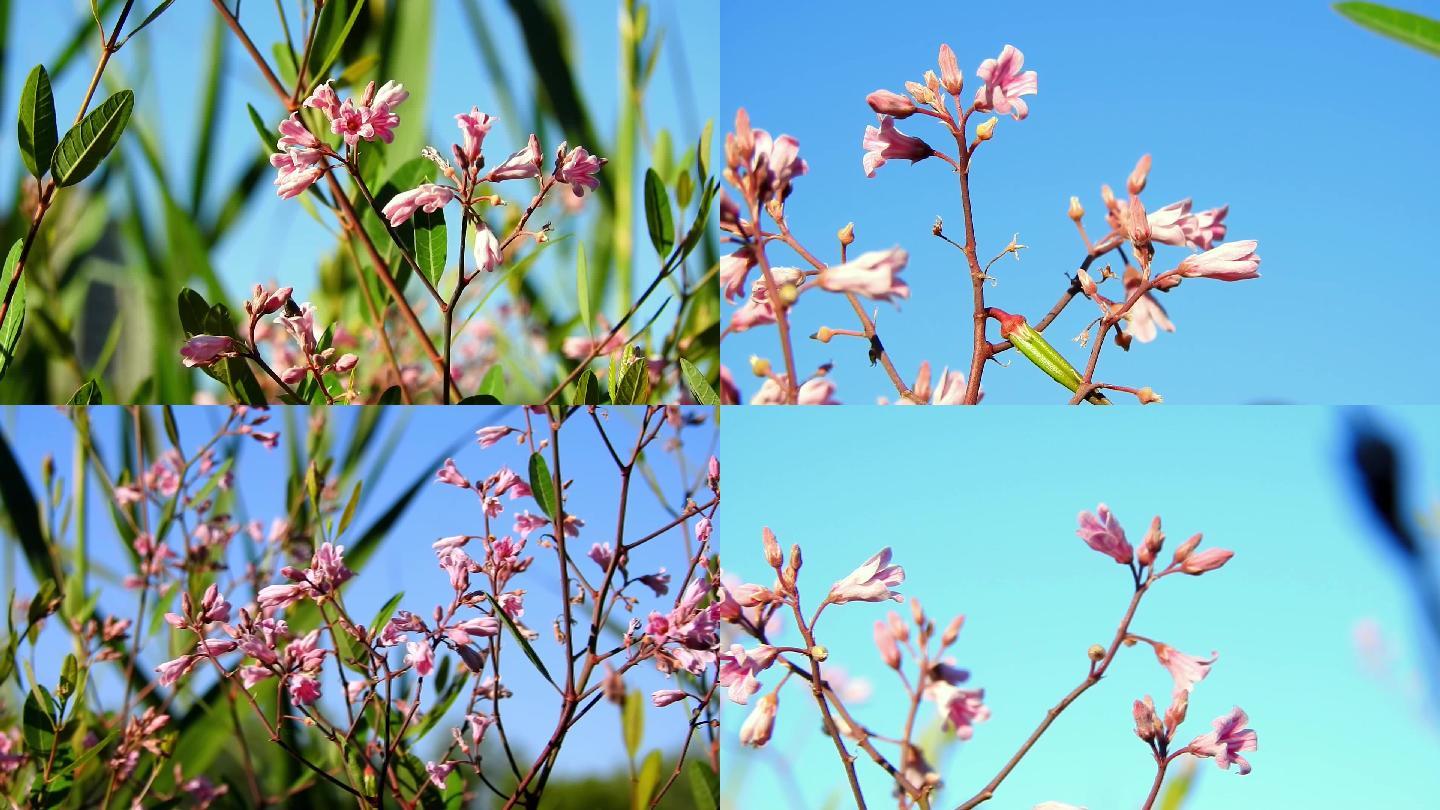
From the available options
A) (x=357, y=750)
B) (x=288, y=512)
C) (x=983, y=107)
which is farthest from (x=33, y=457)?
(x=983, y=107)

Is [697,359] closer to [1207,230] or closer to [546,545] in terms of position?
[546,545]

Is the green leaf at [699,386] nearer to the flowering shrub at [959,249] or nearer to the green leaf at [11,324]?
the flowering shrub at [959,249]

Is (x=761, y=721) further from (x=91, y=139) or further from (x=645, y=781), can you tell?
(x=91, y=139)

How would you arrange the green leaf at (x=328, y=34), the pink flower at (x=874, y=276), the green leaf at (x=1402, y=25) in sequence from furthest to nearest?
the green leaf at (x=328, y=34) < the pink flower at (x=874, y=276) < the green leaf at (x=1402, y=25)

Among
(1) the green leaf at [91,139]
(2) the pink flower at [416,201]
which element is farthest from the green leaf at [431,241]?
(1) the green leaf at [91,139]

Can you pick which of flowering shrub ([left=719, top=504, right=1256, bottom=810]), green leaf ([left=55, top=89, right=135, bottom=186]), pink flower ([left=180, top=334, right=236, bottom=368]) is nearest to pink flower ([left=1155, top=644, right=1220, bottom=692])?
flowering shrub ([left=719, top=504, right=1256, bottom=810])

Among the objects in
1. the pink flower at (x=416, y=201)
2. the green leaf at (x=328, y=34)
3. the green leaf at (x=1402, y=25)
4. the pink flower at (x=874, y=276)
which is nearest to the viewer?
the green leaf at (x=1402, y=25)
